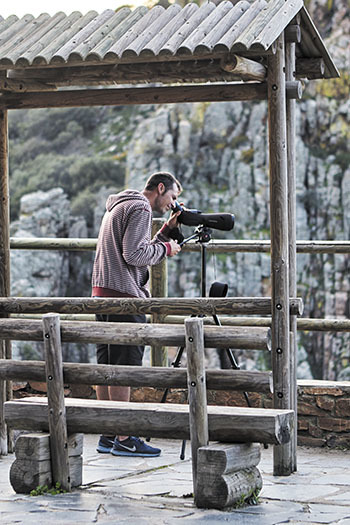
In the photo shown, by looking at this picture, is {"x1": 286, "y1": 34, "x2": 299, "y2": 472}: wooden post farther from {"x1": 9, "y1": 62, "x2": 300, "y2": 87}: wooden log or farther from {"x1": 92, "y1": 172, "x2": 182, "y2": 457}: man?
{"x1": 92, "y1": 172, "x2": 182, "y2": 457}: man

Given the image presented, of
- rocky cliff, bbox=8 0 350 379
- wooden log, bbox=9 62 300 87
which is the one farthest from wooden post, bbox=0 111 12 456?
rocky cliff, bbox=8 0 350 379

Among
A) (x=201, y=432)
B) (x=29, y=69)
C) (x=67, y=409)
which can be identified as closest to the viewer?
(x=201, y=432)

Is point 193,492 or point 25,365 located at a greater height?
point 25,365

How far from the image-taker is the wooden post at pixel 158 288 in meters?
6.57

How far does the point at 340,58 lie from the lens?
4584 cm

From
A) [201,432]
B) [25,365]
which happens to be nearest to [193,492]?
[201,432]

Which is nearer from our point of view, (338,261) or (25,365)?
(25,365)

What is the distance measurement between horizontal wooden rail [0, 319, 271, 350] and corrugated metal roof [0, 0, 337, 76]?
139 cm

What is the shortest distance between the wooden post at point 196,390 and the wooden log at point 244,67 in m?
1.35

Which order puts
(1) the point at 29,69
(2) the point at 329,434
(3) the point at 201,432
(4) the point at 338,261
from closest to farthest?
(3) the point at 201,432
(1) the point at 29,69
(2) the point at 329,434
(4) the point at 338,261

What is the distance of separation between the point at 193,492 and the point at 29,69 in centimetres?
263

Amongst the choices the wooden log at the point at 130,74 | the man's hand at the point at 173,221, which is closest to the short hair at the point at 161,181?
the man's hand at the point at 173,221

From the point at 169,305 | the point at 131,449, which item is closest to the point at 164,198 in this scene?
the point at 169,305

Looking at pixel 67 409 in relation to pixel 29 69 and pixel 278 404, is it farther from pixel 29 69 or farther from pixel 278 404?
pixel 29 69
